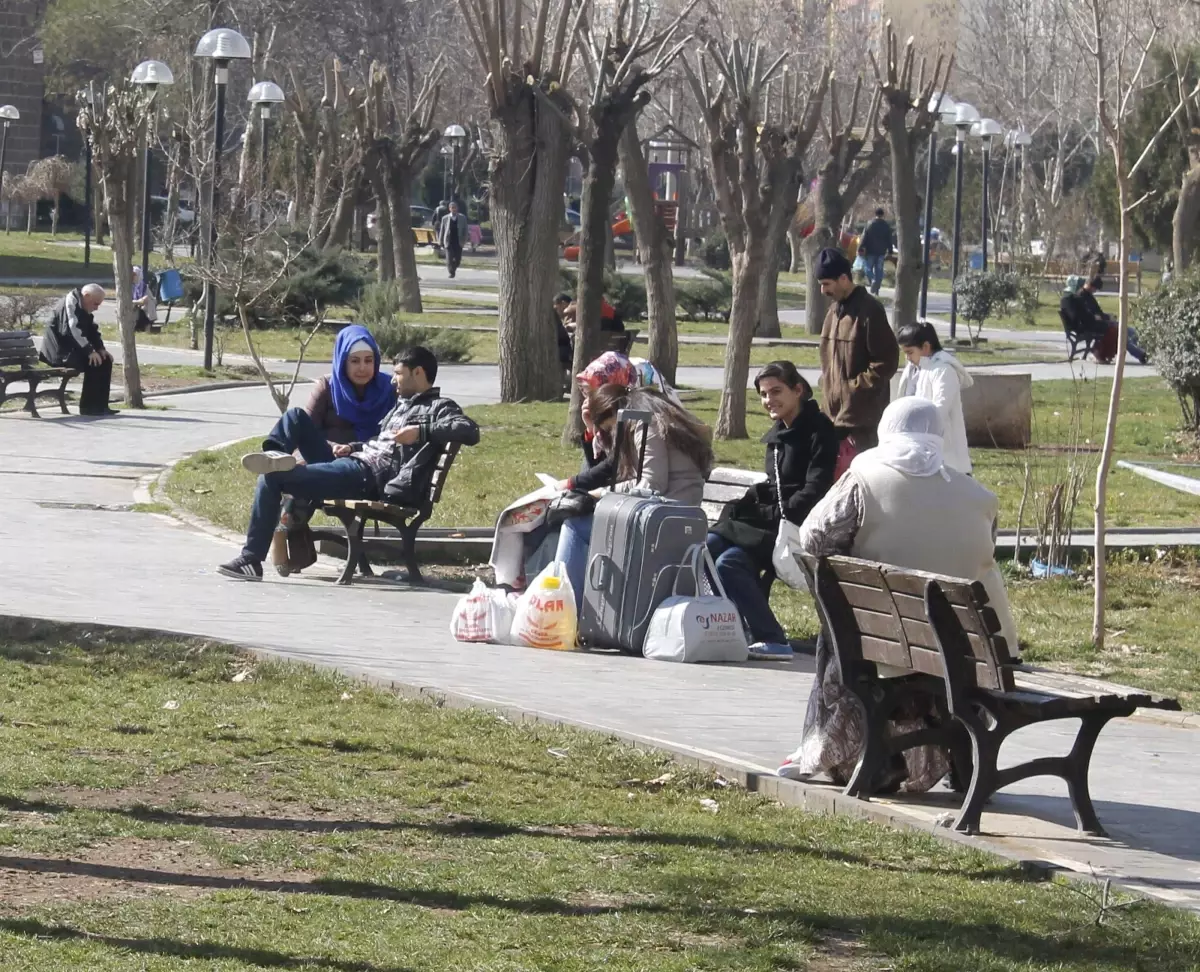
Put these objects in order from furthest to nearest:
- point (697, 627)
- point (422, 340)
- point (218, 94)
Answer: point (422, 340)
point (218, 94)
point (697, 627)

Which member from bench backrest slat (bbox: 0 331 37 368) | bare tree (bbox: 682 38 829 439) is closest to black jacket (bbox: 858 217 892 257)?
bare tree (bbox: 682 38 829 439)

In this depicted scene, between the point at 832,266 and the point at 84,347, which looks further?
the point at 84,347

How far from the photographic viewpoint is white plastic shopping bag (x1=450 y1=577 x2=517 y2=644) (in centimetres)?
945

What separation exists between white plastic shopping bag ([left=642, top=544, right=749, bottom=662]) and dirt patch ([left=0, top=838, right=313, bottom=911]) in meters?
3.95

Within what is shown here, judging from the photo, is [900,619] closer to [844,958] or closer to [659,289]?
[844,958]

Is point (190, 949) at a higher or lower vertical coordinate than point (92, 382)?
lower

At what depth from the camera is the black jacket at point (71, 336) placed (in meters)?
19.3

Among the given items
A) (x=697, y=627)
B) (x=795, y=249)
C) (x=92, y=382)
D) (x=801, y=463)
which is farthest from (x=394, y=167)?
(x=697, y=627)

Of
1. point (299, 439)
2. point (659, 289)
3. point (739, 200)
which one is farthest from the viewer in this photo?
point (659, 289)

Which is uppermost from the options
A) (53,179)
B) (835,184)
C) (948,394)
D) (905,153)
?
(53,179)

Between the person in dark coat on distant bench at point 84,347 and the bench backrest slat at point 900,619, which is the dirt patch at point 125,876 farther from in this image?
the person in dark coat on distant bench at point 84,347

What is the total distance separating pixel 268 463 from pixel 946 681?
18.4 ft

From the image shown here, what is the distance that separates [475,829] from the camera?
229 inches

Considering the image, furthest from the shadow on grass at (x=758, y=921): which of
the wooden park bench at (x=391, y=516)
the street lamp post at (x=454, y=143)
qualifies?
the street lamp post at (x=454, y=143)
